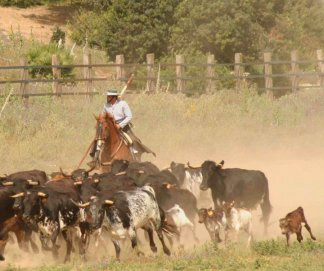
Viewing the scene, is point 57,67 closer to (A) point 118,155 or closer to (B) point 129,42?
(A) point 118,155

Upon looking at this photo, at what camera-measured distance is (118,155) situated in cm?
2178

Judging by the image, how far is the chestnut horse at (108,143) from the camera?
21.4 meters

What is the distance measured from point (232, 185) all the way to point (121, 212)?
12.1ft

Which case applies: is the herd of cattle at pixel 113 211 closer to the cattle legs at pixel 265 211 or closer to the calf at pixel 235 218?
the calf at pixel 235 218

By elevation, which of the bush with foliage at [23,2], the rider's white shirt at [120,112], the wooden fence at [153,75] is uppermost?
the bush with foliage at [23,2]

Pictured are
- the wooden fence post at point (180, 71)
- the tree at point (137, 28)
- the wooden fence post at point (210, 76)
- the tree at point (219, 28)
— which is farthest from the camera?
the tree at point (137, 28)

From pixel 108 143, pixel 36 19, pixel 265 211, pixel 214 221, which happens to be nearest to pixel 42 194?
pixel 214 221

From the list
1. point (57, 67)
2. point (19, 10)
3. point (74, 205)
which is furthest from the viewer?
point (19, 10)

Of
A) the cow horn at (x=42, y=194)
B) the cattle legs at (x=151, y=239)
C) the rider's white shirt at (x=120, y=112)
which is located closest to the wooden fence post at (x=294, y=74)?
the rider's white shirt at (x=120, y=112)

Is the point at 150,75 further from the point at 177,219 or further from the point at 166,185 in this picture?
the point at 177,219

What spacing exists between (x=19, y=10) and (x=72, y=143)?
1682 inches

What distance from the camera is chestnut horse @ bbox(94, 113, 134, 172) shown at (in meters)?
21.4

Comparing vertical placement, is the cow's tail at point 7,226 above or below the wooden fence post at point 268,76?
below

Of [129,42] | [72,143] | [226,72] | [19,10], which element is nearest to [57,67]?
[72,143]
